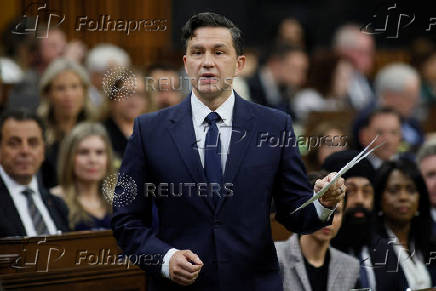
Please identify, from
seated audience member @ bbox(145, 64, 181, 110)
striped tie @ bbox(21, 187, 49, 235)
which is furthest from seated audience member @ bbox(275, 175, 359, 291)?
seated audience member @ bbox(145, 64, 181, 110)

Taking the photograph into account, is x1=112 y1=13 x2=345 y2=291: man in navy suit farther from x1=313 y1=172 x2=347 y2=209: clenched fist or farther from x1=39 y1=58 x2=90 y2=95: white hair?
x1=39 y1=58 x2=90 y2=95: white hair

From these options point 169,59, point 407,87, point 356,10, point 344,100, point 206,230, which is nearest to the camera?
point 206,230

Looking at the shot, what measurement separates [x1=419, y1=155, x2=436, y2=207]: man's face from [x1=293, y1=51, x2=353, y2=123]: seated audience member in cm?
268

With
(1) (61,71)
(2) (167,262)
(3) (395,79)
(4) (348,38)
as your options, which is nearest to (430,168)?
(3) (395,79)

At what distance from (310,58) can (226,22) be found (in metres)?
6.67

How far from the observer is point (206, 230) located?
2.96 meters

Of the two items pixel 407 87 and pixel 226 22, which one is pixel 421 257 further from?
pixel 407 87

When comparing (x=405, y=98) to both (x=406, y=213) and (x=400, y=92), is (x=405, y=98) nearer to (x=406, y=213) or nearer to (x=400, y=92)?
(x=400, y=92)

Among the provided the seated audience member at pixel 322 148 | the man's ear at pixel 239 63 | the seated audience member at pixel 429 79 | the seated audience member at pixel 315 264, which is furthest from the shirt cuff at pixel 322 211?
the seated audience member at pixel 429 79

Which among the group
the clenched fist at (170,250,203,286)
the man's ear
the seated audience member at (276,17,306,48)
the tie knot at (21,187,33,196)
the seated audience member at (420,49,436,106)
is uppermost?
the seated audience member at (276,17,306,48)

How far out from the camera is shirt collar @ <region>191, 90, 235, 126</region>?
3.05 meters

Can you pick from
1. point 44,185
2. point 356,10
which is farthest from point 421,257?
point 356,10

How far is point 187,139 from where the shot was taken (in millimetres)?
3023

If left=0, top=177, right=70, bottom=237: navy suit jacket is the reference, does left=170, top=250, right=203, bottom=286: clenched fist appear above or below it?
below
